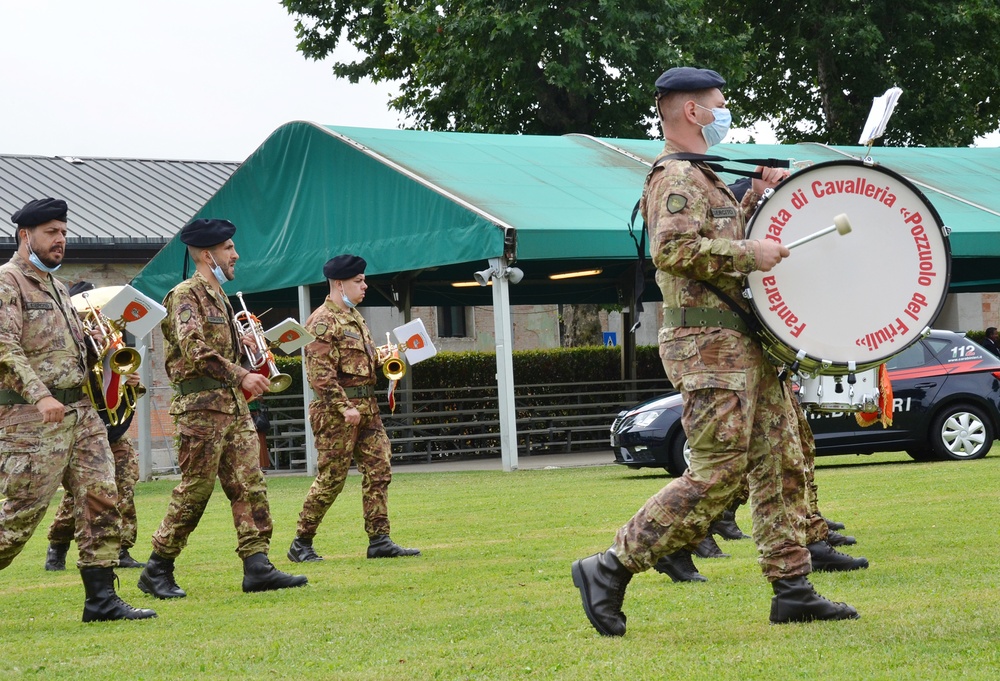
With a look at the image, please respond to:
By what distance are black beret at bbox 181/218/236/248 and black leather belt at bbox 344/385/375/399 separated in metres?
1.93

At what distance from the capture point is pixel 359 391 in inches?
400

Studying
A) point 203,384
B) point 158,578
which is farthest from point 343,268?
point 158,578

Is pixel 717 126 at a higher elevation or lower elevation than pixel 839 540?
higher

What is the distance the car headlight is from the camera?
1670 cm

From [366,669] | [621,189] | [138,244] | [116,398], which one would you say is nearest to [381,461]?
[116,398]

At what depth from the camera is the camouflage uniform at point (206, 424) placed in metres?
8.21

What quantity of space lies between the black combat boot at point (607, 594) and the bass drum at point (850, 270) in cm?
106

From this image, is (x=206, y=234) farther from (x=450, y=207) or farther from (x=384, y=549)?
(x=450, y=207)

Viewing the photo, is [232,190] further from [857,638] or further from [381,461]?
[857,638]

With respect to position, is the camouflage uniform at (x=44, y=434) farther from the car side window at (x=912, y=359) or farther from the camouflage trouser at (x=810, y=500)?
the car side window at (x=912, y=359)

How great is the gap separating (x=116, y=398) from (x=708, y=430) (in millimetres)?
3914

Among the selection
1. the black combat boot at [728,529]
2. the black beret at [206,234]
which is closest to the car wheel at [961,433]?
the black combat boot at [728,529]

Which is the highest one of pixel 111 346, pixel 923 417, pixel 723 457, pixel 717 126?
pixel 717 126

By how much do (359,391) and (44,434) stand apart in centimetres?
325
